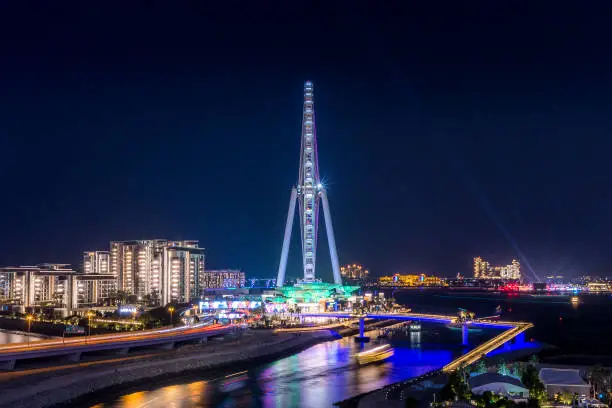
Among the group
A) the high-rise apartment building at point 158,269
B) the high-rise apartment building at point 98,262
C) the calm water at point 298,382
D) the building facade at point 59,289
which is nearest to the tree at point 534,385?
the calm water at point 298,382

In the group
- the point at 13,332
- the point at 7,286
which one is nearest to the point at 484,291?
the point at 7,286

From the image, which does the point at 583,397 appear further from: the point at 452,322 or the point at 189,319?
the point at 189,319

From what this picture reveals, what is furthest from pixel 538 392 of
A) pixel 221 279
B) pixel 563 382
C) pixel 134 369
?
pixel 221 279

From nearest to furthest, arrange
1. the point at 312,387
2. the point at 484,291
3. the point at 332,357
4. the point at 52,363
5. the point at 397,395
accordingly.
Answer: the point at 397,395, the point at 312,387, the point at 52,363, the point at 332,357, the point at 484,291

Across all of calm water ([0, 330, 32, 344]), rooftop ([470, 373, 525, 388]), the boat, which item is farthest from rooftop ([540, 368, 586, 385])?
calm water ([0, 330, 32, 344])

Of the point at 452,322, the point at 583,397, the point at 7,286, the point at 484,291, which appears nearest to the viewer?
the point at 583,397

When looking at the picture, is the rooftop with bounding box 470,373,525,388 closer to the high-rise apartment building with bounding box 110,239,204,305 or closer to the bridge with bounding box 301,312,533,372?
the bridge with bounding box 301,312,533,372

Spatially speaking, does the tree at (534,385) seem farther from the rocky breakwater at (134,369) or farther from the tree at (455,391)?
the rocky breakwater at (134,369)
